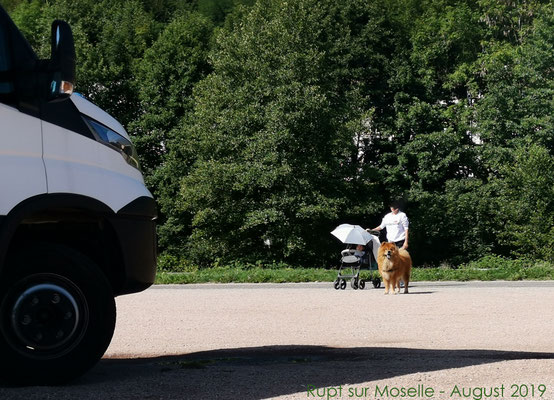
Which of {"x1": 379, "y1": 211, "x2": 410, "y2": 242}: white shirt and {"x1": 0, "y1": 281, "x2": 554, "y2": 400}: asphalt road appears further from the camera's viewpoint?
{"x1": 379, "y1": 211, "x2": 410, "y2": 242}: white shirt

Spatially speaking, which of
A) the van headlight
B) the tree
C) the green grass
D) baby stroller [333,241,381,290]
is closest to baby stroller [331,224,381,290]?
baby stroller [333,241,381,290]

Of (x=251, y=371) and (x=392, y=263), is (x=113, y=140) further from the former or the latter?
(x=392, y=263)

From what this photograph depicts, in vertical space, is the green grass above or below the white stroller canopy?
below

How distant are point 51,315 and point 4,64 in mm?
1507

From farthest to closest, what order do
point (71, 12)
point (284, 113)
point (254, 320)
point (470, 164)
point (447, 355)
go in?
point (71, 12) < point (470, 164) < point (284, 113) < point (254, 320) < point (447, 355)

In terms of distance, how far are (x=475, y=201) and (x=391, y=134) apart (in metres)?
5.42

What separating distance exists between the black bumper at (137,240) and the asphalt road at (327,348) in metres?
0.64

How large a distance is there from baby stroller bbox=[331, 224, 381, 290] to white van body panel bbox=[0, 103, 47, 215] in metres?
12.9

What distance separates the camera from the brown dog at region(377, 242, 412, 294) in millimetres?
16359

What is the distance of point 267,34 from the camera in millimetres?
43188

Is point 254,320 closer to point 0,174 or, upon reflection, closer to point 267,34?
point 0,174

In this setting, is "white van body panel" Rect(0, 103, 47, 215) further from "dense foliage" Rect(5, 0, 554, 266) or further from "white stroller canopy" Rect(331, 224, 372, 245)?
"dense foliage" Rect(5, 0, 554, 266)

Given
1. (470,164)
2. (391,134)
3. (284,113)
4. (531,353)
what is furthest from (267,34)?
(531,353)

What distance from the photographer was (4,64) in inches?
234
